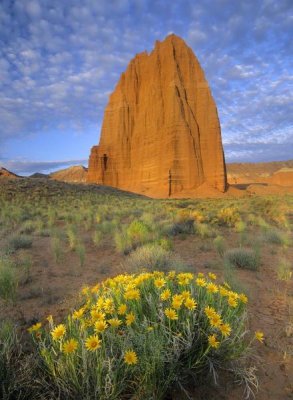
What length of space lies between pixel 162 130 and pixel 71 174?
6385 cm

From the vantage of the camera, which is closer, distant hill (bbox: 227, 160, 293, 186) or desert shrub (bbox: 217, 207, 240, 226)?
desert shrub (bbox: 217, 207, 240, 226)

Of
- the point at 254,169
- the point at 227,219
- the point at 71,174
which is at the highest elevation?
the point at 71,174

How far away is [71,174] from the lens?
339ft

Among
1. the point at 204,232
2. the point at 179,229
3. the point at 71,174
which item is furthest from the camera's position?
the point at 71,174

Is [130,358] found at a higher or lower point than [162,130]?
lower

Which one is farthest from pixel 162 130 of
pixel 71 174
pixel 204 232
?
pixel 71 174

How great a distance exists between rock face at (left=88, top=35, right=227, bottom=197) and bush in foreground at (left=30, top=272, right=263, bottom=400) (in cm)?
3847

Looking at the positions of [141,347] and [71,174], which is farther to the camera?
[71,174]

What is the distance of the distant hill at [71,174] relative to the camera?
3937 inches

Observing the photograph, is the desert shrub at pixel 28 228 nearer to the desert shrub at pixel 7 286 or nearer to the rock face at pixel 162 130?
the desert shrub at pixel 7 286

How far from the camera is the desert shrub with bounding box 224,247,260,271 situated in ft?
21.5

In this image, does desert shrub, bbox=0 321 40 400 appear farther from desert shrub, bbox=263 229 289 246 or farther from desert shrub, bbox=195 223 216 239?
desert shrub, bbox=263 229 289 246

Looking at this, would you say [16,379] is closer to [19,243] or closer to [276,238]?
[19,243]

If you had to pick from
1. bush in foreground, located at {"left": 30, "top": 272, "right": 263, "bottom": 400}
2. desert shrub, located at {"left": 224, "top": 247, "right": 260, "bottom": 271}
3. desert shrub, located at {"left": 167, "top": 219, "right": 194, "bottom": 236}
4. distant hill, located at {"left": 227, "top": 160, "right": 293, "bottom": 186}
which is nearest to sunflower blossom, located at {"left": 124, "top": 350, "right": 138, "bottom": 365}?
bush in foreground, located at {"left": 30, "top": 272, "right": 263, "bottom": 400}
